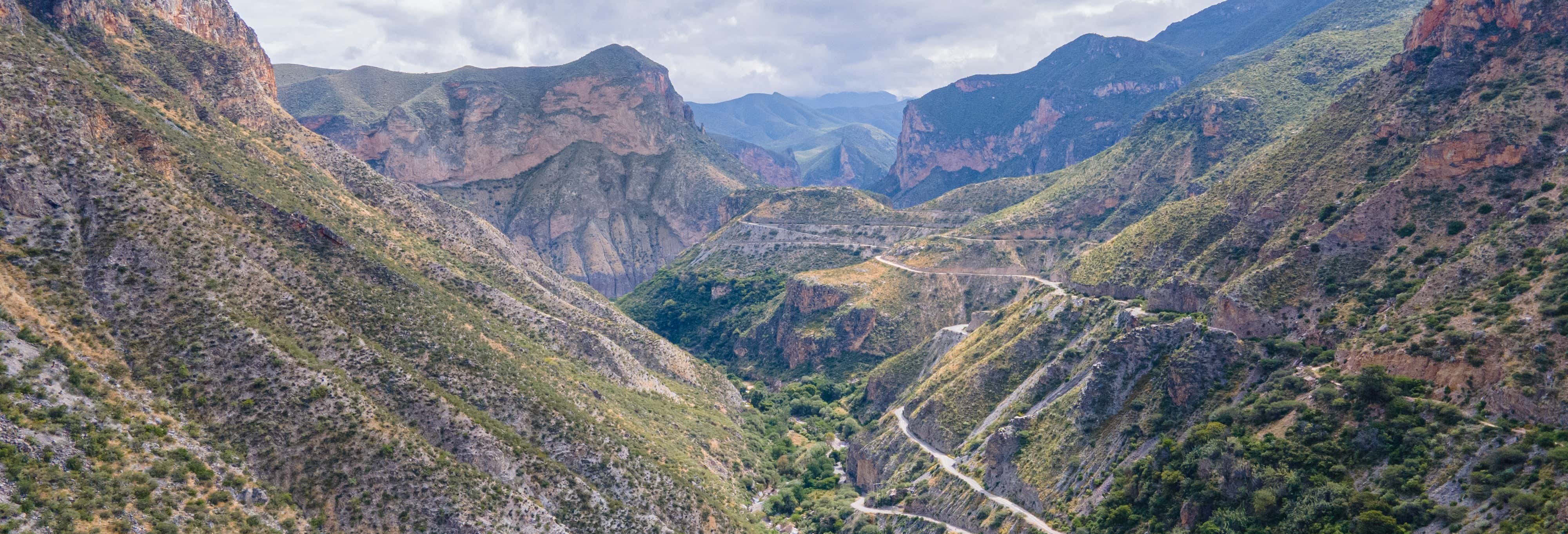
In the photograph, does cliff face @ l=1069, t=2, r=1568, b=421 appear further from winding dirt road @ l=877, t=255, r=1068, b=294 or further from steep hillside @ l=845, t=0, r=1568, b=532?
winding dirt road @ l=877, t=255, r=1068, b=294

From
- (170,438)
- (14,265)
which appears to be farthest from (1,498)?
(14,265)

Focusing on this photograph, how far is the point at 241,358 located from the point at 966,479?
67.6 metres

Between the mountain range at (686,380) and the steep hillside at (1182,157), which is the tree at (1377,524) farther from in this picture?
the steep hillside at (1182,157)

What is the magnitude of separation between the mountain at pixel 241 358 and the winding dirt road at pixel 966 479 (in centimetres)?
1873

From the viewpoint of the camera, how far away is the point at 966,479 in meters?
88.9

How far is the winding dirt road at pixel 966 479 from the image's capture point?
251ft

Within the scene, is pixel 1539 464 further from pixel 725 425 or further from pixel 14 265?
pixel 14 265

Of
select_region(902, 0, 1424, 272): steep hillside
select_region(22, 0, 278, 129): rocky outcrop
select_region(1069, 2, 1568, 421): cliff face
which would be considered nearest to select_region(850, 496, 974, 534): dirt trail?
select_region(1069, 2, 1568, 421): cliff face

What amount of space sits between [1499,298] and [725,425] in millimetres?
84987

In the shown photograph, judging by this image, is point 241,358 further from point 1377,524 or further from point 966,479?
point 1377,524

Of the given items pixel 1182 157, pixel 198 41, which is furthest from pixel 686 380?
pixel 1182 157

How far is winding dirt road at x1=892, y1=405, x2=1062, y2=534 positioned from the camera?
251ft

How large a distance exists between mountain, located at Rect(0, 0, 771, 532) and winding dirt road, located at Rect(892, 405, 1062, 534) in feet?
61.4

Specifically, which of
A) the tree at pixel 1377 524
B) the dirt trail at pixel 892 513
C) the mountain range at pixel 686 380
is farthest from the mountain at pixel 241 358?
the tree at pixel 1377 524
